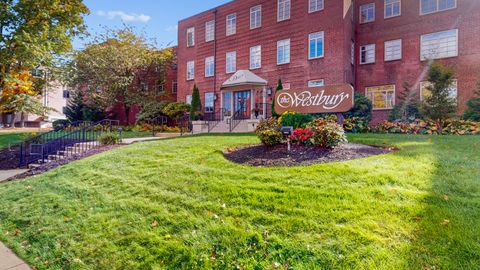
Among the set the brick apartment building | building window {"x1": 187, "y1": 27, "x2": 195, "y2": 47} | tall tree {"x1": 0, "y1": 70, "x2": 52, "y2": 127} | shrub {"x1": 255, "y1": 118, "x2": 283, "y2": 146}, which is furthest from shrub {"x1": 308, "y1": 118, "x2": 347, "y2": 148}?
building window {"x1": 187, "y1": 27, "x2": 195, "y2": 47}

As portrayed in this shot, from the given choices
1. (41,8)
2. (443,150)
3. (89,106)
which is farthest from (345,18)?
(89,106)

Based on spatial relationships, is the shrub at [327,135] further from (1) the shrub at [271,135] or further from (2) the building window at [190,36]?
(2) the building window at [190,36]

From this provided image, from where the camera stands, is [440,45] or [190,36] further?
[190,36]

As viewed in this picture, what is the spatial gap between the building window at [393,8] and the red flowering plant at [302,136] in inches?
648

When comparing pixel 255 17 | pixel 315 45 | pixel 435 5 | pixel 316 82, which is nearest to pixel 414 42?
pixel 435 5

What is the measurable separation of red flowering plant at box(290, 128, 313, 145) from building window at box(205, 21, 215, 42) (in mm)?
18979

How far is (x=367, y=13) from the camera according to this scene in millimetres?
20375

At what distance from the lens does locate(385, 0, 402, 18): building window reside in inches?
749

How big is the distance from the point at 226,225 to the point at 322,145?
3.63 metres

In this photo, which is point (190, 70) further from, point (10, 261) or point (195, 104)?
point (10, 261)

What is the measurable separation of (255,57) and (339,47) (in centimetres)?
604

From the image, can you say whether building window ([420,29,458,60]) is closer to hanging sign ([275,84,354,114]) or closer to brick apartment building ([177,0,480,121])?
brick apartment building ([177,0,480,121])

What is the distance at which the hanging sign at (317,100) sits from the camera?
23.3ft

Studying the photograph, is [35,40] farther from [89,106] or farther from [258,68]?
[89,106]
